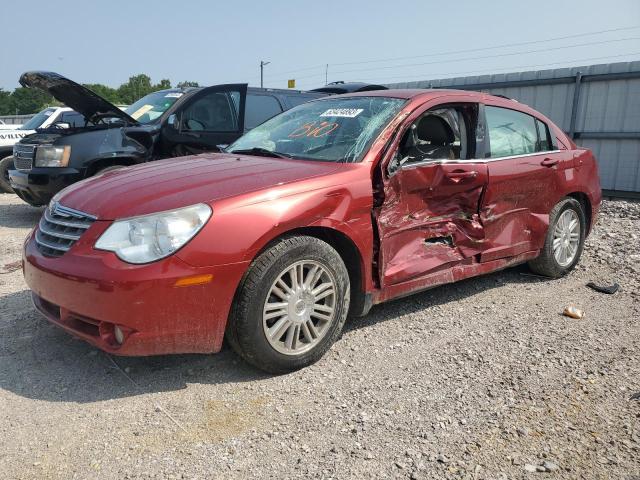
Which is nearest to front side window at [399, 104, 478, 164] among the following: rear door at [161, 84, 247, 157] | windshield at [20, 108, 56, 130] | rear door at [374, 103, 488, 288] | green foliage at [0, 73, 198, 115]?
rear door at [374, 103, 488, 288]

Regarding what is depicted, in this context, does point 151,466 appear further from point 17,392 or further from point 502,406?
point 502,406

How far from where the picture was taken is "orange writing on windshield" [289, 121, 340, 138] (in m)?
3.85

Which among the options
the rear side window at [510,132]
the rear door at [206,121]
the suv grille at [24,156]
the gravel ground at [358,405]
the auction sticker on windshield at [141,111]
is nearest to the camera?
the gravel ground at [358,405]

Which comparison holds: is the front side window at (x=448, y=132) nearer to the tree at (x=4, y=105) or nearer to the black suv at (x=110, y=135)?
the black suv at (x=110, y=135)

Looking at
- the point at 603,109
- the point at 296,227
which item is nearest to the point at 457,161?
the point at 296,227

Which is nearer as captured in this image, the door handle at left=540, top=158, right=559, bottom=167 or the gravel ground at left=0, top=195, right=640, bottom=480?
the gravel ground at left=0, top=195, right=640, bottom=480

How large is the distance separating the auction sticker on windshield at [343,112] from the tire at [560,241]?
210cm

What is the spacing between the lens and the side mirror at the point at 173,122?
7.13 m

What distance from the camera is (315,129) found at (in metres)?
3.93

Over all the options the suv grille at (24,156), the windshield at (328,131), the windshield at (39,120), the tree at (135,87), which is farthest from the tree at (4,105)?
the windshield at (328,131)

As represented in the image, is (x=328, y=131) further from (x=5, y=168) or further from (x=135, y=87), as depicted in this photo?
(x=135, y=87)

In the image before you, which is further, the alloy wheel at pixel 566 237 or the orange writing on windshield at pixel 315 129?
the alloy wheel at pixel 566 237

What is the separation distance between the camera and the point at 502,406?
2.82 m

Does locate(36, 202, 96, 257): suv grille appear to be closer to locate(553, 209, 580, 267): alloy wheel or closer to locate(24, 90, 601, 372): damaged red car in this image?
locate(24, 90, 601, 372): damaged red car
